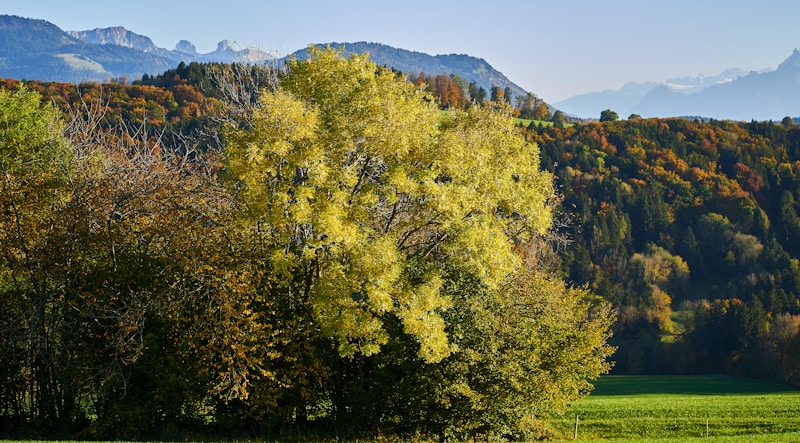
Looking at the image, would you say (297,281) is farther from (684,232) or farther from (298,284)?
(684,232)

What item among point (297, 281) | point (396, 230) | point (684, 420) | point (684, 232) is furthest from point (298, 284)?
point (684, 232)

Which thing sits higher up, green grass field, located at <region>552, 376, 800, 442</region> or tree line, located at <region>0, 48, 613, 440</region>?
tree line, located at <region>0, 48, 613, 440</region>

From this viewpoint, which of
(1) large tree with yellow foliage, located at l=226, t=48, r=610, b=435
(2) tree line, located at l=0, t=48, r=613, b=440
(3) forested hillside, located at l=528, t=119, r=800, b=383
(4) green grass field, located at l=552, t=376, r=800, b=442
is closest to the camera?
(1) large tree with yellow foliage, located at l=226, t=48, r=610, b=435

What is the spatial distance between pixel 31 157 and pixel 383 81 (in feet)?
43.7

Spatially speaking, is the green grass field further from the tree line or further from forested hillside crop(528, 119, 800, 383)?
forested hillside crop(528, 119, 800, 383)

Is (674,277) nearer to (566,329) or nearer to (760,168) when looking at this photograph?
(760,168)

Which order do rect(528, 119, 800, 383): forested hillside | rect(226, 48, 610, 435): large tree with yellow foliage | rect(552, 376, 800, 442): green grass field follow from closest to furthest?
rect(226, 48, 610, 435): large tree with yellow foliage < rect(552, 376, 800, 442): green grass field < rect(528, 119, 800, 383): forested hillside

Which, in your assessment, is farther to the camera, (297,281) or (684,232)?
(684,232)

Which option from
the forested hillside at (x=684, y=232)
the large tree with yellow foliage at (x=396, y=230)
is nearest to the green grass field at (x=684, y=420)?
the large tree with yellow foliage at (x=396, y=230)

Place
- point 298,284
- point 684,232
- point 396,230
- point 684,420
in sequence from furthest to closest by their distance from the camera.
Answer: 1. point 684,232
2. point 684,420
3. point 396,230
4. point 298,284

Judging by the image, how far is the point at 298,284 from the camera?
21.6 metres

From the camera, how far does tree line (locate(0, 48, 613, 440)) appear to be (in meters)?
18.7

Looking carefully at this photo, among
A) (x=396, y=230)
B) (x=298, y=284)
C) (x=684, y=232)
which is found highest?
(x=396, y=230)

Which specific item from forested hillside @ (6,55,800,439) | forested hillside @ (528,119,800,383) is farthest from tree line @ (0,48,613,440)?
forested hillside @ (528,119,800,383)
